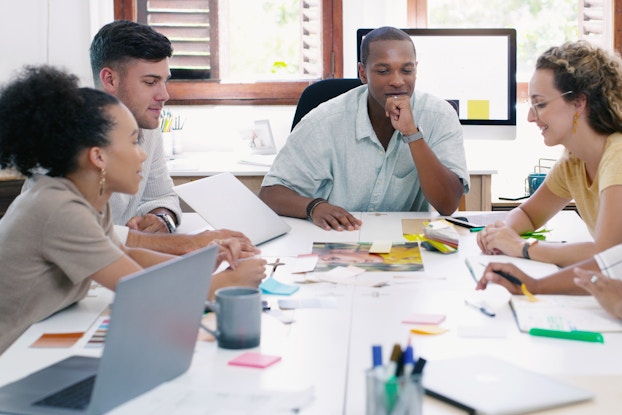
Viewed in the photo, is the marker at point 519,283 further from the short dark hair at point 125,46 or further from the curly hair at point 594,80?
the short dark hair at point 125,46

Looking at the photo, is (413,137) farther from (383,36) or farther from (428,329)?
(428,329)

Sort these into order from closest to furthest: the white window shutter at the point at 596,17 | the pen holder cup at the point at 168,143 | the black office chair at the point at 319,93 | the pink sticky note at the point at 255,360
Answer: the pink sticky note at the point at 255,360, the black office chair at the point at 319,93, the pen holder cup at the point at 168,143, the white window shutter at the point at 596,17

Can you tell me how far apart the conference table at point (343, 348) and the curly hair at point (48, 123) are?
0.97 ft

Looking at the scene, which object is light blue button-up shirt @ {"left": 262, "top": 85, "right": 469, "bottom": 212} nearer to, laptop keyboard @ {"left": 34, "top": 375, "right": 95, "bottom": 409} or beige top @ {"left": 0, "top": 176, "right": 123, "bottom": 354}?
beige top @ {"left": 0, "top": 176, "right": 123, "bottom": 354}

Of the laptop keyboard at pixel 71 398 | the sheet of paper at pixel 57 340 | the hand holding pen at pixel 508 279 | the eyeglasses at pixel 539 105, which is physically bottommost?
the laptop keyboard at pixel 71 398

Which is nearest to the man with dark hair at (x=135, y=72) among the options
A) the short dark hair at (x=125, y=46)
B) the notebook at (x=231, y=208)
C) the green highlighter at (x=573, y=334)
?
the short dark hair at (x=125, y=46)

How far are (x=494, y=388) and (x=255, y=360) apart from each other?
0.37 m

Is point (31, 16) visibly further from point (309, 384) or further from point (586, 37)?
point (309, 384)

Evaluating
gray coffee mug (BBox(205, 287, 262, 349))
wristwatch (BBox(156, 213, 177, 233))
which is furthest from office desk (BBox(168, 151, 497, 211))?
gray coffee mug (BBox(205, 287, 262, 349))

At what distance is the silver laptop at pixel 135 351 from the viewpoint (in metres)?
1.04

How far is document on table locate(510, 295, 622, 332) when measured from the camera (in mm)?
1406

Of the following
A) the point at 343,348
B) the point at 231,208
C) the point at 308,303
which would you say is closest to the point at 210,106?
the point at 231,208

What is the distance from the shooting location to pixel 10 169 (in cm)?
160

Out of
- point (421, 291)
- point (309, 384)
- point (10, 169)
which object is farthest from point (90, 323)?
point (421, 291)
